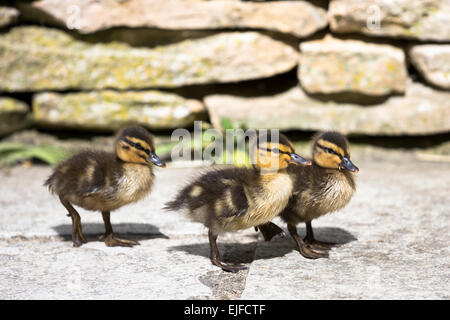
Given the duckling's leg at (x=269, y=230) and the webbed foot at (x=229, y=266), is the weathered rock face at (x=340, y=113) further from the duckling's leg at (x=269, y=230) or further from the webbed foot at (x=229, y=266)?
the webbed foot at (x=229, y=266)

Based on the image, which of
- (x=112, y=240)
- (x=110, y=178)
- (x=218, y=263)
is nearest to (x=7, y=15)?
(x=110, y=178)

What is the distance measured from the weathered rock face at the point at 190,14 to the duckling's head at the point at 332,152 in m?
2.77

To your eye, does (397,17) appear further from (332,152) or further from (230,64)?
(332,152)

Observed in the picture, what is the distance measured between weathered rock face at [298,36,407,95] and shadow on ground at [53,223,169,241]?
290 cm

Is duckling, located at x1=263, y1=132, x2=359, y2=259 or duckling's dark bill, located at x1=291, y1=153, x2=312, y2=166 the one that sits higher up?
duckling's dark bill, located at x1=291, y1=153, x2=312, y2=166

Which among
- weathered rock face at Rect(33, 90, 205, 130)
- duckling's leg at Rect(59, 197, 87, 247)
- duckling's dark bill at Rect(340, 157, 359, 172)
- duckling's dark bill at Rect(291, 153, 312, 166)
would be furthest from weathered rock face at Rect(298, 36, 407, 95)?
duckling's leg at Rect(59, 197, 87, 247)

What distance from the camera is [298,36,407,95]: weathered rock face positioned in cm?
658

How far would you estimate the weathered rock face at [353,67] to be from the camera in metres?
6.58

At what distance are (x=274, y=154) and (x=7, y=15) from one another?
4256 mm

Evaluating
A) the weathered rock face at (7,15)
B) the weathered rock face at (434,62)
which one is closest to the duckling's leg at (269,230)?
the weathered rock face at (434,62)

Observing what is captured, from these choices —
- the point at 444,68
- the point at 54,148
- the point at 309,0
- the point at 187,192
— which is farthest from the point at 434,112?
the point at 54,148

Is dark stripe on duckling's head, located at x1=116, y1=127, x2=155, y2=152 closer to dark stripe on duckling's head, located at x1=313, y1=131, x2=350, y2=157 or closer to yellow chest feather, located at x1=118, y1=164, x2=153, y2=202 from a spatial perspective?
yellow chest feather, located at x1=118, y1=164, x2=153, y2=202

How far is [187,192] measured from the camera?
395 centimetres

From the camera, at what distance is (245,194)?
12.1ft
